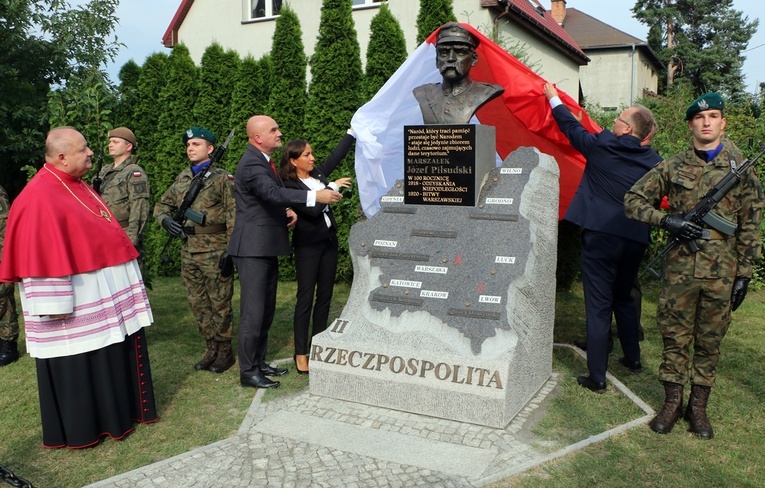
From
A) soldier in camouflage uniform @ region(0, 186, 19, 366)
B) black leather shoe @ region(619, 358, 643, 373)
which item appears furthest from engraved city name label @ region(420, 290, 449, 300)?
soldier in camouflage uniform @ region(0, 186, 19, 366)

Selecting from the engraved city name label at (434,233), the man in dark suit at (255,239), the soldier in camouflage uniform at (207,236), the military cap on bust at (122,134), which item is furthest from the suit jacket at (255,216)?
the military cap on bust at (122,134)

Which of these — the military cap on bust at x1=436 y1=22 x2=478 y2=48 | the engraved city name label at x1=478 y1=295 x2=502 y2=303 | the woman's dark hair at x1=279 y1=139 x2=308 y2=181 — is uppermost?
the military cap on bust at x1=436 y1=22 x2=478 y2=48

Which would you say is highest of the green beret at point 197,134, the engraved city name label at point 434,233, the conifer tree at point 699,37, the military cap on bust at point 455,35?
the conifer tree at point 699,37

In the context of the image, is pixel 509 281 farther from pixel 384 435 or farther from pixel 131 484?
pixel 131 484

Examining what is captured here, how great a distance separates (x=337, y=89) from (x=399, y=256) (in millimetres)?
5500

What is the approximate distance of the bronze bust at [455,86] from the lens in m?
5.24

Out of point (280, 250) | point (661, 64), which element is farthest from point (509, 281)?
point (661, 64)

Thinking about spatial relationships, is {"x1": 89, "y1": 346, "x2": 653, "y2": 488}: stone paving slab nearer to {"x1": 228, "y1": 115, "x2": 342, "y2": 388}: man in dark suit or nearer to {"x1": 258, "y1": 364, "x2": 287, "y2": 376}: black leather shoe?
{"x1": 228, "y1": 115, "x2": 342, "y2": 388}: man in dark suit

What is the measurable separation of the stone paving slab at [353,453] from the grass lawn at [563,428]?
14 centimetres

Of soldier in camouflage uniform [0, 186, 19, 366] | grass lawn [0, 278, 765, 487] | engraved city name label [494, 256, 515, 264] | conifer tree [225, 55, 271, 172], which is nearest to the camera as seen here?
grass lawn [0, 278, 765, 487]

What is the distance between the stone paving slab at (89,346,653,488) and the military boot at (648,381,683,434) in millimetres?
135

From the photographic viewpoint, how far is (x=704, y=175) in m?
4.01

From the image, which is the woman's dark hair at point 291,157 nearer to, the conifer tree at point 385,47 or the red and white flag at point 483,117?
the red and white flag at point 483,117

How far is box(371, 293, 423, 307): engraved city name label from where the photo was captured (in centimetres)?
469
